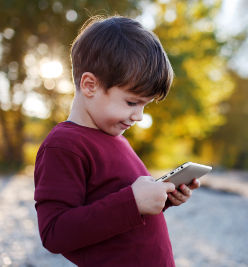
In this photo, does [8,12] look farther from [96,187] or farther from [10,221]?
[96,187]

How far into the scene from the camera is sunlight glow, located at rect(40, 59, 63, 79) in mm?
10312

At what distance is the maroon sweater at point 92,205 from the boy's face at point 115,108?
2.3 inches

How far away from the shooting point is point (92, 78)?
1172 millimetres

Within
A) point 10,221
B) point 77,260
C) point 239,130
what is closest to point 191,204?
point 10,221

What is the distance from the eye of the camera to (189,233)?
396cm

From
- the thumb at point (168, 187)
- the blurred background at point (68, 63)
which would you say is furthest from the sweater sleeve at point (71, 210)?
the blurred background at point (68, 63)

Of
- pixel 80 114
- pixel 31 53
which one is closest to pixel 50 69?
pixel 31 53

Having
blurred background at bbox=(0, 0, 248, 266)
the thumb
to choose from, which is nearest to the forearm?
the thumb

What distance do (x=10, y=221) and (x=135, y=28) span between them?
3.71 metres

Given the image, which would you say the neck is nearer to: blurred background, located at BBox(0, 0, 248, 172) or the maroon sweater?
the maroon sweater

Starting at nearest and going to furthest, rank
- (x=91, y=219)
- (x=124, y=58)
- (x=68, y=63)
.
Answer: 1. (x=91, y=219)
2. (x=124, y=58)
3. (x=68, y=63)

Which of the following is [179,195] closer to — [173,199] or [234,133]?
[173,199]

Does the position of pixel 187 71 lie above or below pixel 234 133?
above

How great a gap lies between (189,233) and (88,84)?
3217 millimetres
